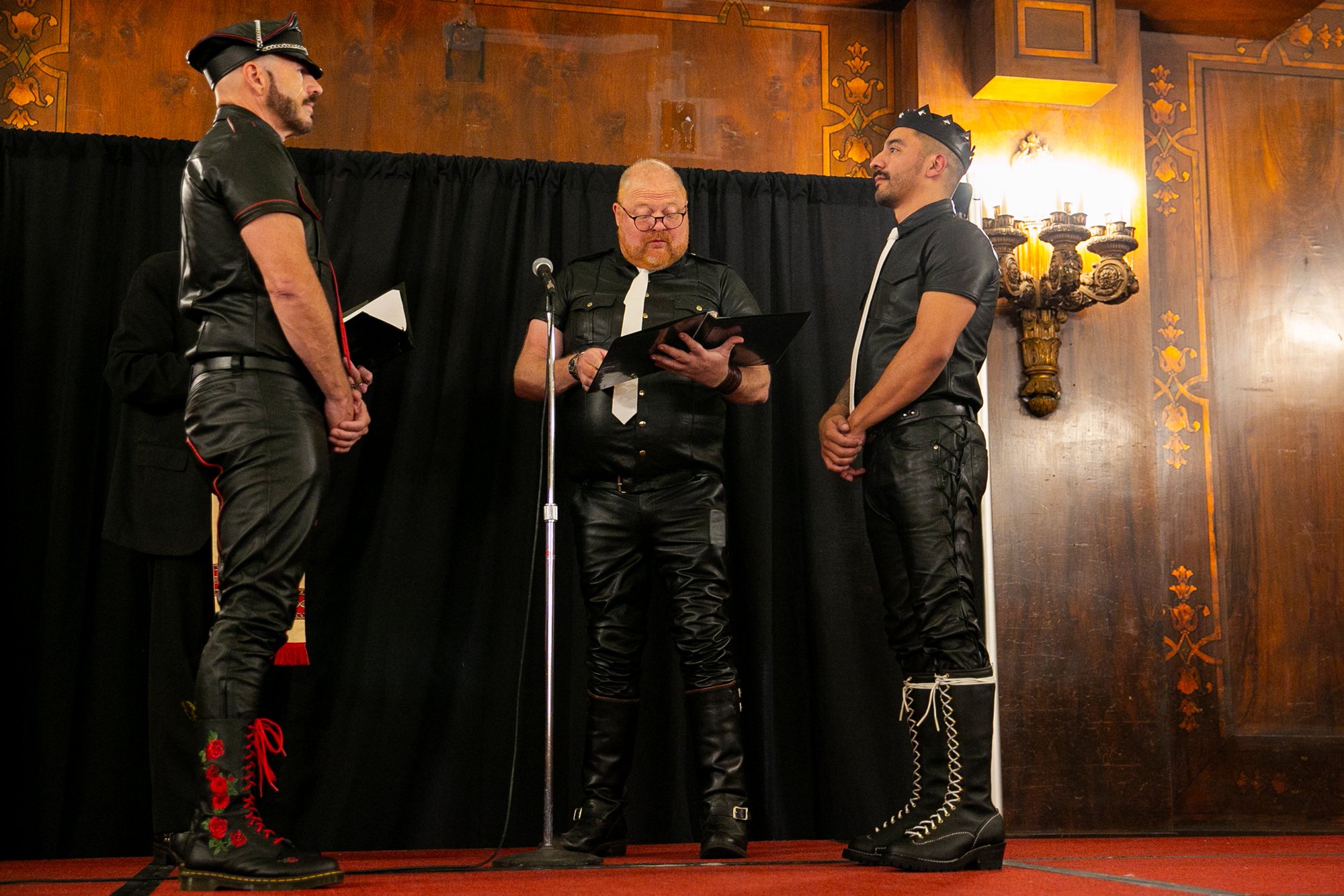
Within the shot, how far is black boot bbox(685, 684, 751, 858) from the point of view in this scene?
3.01 metres

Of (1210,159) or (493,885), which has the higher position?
(1210,159)

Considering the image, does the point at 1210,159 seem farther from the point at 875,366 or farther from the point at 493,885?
the point at 493,885

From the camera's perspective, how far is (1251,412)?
4.33 metres

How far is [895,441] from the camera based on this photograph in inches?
112

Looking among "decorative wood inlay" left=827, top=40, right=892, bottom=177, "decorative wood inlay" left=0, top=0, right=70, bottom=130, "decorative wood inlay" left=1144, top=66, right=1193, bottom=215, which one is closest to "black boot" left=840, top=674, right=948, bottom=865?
"decorative wood inlay" left=827, top=40, right=892, bottom=177

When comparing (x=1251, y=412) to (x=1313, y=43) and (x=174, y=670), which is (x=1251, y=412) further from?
(x=174, y=670)

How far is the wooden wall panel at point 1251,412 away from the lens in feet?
13.5

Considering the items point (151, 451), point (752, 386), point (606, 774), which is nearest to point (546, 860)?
point (606, 774)

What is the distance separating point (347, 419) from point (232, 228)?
1.46 feet

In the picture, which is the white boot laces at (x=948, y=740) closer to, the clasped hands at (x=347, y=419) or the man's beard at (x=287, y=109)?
the clasped hands at (x=347, y=419)

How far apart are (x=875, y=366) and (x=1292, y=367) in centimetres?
223

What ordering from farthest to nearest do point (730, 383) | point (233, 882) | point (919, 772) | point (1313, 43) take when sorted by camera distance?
point (1313, 43) < point (730, 383) < point (919, 772) < point (233, 882)

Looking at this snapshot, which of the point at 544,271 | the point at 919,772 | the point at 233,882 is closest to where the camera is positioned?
the point at 233,882

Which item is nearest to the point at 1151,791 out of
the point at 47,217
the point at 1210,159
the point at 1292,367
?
the point at 1292,367
